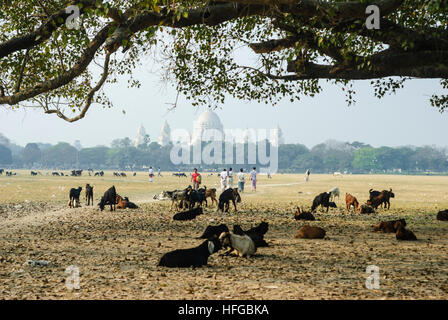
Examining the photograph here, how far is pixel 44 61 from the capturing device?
592 inches

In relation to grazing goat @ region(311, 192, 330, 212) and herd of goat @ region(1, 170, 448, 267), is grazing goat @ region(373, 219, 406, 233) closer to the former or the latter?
herd of goat @ region(1, 170, 448, 267)

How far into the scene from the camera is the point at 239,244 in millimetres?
9133

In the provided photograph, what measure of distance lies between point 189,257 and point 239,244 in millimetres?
1326

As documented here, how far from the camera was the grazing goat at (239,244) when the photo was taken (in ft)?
29.8

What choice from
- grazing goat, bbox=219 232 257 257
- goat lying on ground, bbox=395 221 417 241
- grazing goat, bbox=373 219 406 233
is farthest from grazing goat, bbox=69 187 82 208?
goat lying on ground, bbox=395 221 417 241

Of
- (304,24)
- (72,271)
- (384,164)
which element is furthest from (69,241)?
(384,164)

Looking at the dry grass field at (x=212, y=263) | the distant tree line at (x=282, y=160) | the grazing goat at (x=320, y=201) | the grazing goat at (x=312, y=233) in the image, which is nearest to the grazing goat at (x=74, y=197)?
the dry grass field at (x=212, y=263)

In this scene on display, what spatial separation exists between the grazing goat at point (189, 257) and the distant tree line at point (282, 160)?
140032 mm

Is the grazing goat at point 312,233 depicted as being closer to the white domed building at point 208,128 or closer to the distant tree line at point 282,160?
the distant tree line at point 282,160

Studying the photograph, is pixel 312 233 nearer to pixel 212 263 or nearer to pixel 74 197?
pixel 212 263

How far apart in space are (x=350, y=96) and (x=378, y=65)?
13.6 ft

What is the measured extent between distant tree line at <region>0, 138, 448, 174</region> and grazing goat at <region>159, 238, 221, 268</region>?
140 m

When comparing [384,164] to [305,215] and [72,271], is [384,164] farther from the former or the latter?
[72,271]

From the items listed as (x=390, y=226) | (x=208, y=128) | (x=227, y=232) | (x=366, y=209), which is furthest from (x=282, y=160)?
(x=227, y=232)
